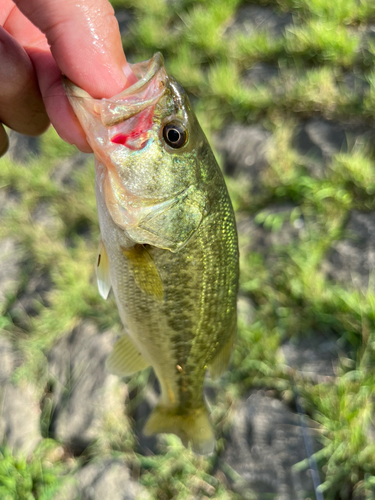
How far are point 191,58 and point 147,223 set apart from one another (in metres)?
3.31

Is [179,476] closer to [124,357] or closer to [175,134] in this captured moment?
[124,357]

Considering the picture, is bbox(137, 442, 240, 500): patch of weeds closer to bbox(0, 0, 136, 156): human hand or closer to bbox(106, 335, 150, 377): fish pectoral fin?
bbox(106, 335, 150, 377): fish pectoral fin

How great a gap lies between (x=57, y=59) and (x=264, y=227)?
2.04 meters

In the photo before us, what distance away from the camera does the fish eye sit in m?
1.40

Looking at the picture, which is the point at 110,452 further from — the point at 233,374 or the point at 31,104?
the point at 31,104

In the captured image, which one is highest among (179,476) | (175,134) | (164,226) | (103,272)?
(175,134)

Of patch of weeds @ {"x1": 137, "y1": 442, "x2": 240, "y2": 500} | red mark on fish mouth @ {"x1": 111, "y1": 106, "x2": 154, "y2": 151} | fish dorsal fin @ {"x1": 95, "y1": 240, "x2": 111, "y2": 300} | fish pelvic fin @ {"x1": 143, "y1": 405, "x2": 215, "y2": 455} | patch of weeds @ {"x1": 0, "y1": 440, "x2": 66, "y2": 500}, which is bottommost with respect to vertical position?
patch of weeds @ {"x1": 137, "y1": 442, "x2": 240, "y2": 500}

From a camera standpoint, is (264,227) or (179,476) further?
(264,227)

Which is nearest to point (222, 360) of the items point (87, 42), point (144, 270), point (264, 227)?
point (144, 270)

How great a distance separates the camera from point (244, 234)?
3.16m

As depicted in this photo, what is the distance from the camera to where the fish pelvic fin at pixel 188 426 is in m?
1.78

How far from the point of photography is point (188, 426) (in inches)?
71.0

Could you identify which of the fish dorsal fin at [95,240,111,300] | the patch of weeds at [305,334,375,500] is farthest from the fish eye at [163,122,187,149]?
the patch of weeds at [305,334,375,500]

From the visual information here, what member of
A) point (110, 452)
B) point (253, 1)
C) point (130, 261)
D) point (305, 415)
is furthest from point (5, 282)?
point (253, 1)
